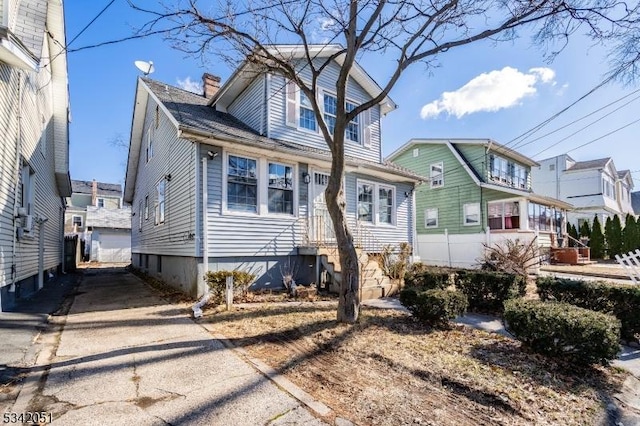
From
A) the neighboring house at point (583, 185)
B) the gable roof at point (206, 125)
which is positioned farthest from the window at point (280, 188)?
the neighboring house at point (583, 185)

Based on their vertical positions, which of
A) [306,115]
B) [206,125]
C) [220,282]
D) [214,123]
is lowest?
[220,282]

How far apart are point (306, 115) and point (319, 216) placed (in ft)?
11.2

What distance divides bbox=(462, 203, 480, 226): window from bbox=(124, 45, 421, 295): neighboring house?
24.5 ft

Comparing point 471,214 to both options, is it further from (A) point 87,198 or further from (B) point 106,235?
(A) point 87,198

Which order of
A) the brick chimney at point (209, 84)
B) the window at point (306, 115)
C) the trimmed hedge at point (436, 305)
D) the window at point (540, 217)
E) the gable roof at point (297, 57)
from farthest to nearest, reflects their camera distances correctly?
the window at point (540, 217)
the brick chimney at point (209, 84)
the window at point (306, 115)
the gable roof at point (297, 57)
the trimmed hedge at point (436, 305)

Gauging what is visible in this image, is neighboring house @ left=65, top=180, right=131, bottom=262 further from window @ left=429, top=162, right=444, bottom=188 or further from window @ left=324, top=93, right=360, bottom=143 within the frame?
window @ left=429, top=162, right=444, bottom=188

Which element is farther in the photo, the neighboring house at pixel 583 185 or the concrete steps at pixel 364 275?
the neighboring house at pixel 583 185

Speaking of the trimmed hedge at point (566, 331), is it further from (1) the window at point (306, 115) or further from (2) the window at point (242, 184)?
(1) the window at point (306, 115)

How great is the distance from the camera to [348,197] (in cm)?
1138

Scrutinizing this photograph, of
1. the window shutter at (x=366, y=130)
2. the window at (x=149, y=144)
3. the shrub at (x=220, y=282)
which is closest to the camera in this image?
the shrub at (x=220, y=282)

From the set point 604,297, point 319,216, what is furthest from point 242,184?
point 604,297

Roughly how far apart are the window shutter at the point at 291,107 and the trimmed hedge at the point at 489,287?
21.6 ft

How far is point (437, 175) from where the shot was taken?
67.9ft

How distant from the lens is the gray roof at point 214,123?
848 centimetres
